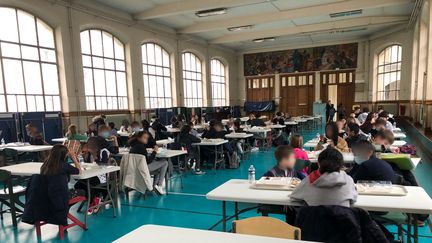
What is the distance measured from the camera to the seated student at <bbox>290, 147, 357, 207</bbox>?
7.84 ft

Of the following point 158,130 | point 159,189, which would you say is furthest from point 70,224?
point 158,130

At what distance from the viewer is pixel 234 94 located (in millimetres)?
24234

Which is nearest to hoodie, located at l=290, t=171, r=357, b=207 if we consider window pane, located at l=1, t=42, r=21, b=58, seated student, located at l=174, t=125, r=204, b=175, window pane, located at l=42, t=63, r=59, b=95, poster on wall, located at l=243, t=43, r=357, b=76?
seated student, located at l=174, t=125, r=204, b=175

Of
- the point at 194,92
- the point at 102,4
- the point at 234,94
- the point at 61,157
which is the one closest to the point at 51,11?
the point at 102,4

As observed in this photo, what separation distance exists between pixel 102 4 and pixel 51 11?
7.73ft

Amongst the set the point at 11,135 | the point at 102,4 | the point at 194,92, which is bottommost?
the point at 11,135

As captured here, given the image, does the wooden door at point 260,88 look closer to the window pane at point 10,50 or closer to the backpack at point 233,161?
the backpack at point 233,161

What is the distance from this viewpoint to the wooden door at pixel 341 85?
68.5 feet

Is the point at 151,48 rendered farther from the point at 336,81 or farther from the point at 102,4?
the point at 336,81

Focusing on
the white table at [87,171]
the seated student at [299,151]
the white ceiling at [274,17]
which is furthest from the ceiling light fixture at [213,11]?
the white table at [87,171]

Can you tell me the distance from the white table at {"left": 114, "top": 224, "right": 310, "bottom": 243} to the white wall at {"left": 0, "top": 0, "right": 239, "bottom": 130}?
10688mm

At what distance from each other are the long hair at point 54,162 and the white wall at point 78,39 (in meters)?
8.25

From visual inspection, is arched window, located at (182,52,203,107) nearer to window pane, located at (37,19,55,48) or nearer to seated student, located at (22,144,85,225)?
window pane, located at (37,19,55,48)

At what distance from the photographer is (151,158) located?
589 cm
